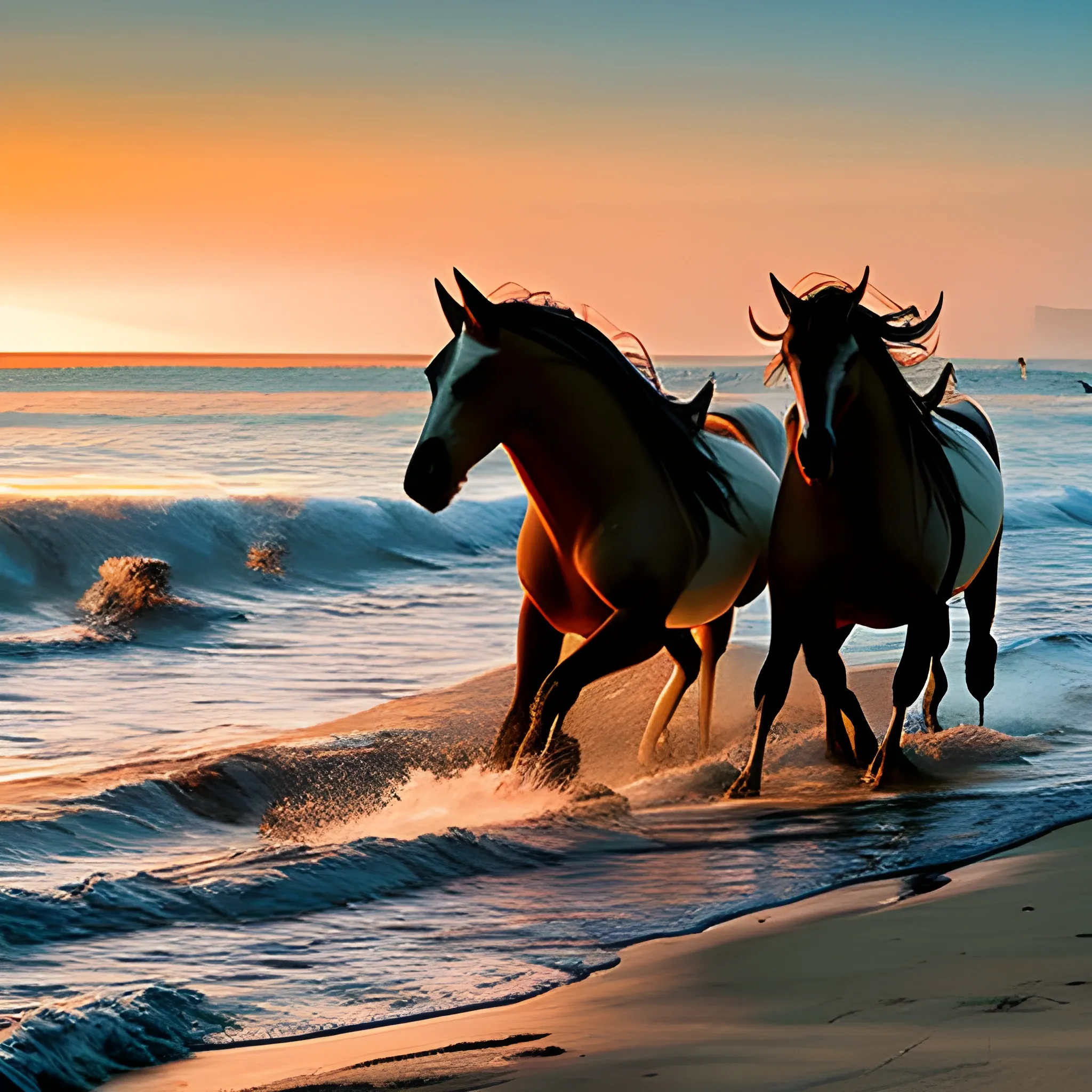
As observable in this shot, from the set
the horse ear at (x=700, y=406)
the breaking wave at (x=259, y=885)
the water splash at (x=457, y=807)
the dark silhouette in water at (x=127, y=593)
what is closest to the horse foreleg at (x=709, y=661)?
the horse ear at (x=700, y=406)

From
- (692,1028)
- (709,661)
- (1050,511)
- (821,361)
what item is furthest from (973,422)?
Result: (1050,511)

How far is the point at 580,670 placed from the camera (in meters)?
5.27

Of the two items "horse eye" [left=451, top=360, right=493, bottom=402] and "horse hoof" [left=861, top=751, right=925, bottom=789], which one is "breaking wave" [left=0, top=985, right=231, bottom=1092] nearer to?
"horse eye" [left=451, top=360, right=493, bottom=402]

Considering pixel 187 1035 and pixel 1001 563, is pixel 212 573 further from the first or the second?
pixel 187 1035

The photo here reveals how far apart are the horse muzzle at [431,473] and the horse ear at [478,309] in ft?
1.31

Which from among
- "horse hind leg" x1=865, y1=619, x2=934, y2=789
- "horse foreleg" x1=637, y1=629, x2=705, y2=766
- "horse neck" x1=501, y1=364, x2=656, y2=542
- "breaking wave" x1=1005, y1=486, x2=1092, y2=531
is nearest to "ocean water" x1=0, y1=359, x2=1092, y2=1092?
"horse hind leg" x1=865, y1=619, x2=934, y2=789

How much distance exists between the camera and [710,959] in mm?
3408

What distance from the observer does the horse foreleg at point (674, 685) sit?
6312 mm

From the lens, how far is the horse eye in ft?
16.5

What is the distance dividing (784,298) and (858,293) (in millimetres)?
240

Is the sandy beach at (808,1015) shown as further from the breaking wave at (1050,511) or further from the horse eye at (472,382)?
the breaking wave at (1050,511)

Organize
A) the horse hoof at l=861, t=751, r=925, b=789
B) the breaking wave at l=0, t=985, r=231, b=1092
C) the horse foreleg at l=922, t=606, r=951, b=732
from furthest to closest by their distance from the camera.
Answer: the horse foreleg at l=922, t=606, r=951, b=732 < the horse hoof at l=861, t=751, r=925, b=789 < the breaking wave at l=0, t=985, r=231, b=1092

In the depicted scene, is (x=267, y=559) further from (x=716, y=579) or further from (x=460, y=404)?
(x=460, y=404)

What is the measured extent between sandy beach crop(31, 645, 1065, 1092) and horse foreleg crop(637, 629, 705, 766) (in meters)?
2.18
